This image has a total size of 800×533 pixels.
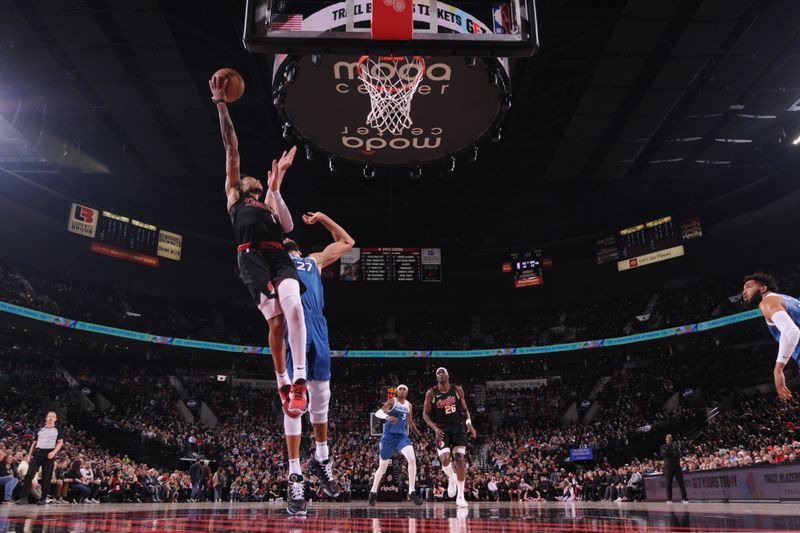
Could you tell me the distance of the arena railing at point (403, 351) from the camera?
23.6m

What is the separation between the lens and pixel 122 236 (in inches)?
989

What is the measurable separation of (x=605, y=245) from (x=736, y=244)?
579cm

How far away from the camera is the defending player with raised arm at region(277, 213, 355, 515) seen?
16.4 ft

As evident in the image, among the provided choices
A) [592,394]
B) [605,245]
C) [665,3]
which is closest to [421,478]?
[592,394]

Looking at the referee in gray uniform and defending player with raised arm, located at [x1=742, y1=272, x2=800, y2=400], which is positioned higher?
defending player with raised arm, located at [x1=742, y1=272, x2=800, y2=400]

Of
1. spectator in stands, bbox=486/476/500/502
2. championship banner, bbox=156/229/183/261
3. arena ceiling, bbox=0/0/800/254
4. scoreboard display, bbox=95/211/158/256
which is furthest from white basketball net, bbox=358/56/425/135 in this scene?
championship banner, bbox=156/229/183/261

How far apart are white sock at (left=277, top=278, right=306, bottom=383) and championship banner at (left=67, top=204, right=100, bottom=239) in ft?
73.1

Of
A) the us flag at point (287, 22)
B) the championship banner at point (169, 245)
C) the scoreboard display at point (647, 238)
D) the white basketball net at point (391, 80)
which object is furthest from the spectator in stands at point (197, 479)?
the scoreboard display at point (647, 238)

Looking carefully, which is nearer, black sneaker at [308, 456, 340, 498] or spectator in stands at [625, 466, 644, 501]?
black sneaker at [308, 456, 340, 498]

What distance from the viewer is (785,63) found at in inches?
656

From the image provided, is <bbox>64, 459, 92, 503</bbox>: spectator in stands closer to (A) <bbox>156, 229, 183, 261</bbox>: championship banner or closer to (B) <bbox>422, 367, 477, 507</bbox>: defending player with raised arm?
(B) <bbox>422, 367, 477, 507</bbox>: defending player with raised arm

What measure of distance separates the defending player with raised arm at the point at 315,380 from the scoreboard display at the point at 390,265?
2134 cm

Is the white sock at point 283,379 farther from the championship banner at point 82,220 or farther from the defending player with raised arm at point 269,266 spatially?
the championship banner at point 82,220

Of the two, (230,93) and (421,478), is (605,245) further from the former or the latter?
(230,93)
